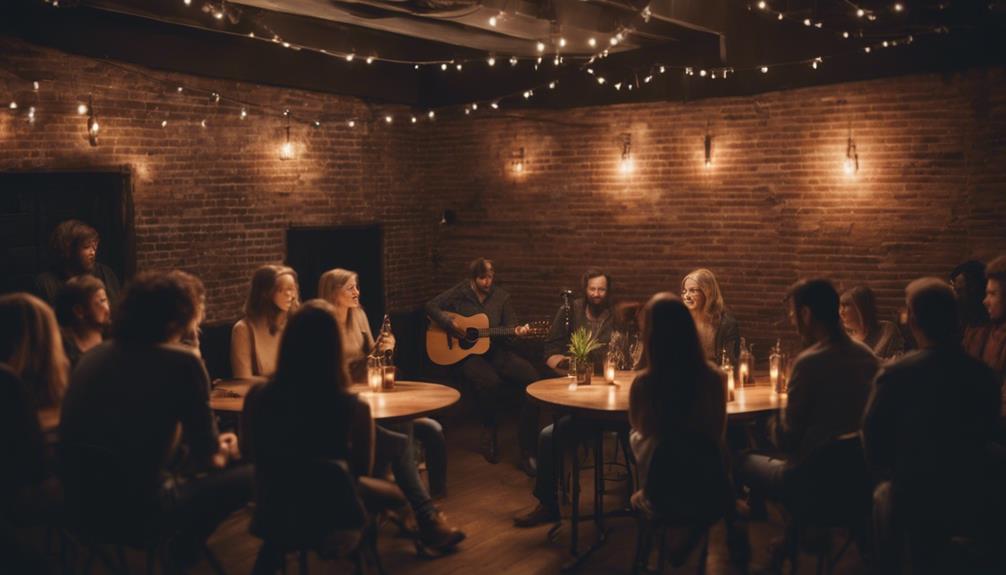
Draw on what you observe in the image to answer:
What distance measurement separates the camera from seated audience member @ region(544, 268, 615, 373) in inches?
266

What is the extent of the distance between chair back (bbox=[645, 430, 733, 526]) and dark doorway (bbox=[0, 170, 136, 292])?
4.60 metres

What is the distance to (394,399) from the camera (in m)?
4.92

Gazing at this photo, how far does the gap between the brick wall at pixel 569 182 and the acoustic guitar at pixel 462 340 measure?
1.64 meters

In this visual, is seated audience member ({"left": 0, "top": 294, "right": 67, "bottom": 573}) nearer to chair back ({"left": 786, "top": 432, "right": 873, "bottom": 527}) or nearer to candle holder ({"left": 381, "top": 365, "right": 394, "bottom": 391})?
candle holder ({"left": 381, "top": 365, "right": 394, "bottom": 391})

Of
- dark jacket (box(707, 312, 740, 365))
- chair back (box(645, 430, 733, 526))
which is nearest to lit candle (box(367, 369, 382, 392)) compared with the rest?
chair back (box(645, 430, 733, 526))

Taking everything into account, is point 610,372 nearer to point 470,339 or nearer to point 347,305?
point 347,305

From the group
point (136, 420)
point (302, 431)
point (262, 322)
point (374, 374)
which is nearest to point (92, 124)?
point (262, 322)

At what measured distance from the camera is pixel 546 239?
9234 millimetres

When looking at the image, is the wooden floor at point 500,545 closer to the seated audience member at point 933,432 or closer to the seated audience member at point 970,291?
the seated audience member at point 933,432

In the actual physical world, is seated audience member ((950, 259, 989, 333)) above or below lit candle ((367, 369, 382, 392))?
above

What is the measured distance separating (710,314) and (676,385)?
227 cm

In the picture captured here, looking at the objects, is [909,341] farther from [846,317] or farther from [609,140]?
[609,140]

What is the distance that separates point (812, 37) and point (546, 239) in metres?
2.97

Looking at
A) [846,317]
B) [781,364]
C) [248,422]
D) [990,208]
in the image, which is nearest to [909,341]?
[990,208]
